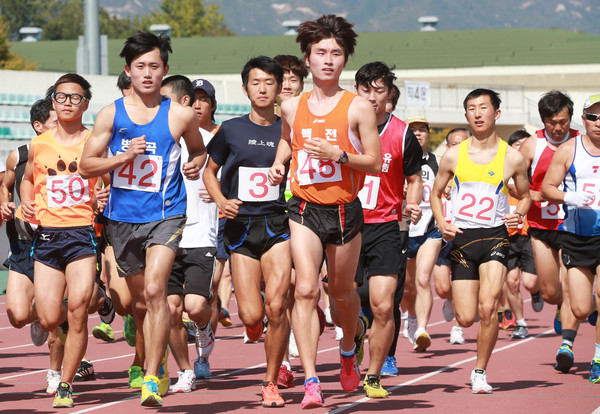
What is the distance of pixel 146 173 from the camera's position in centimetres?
786

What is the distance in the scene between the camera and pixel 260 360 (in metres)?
11.0

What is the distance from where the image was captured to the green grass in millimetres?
79062

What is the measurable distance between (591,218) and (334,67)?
2.99m

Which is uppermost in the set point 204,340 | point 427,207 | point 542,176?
point 542,176

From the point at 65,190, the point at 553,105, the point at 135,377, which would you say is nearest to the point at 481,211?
the point at 553,105

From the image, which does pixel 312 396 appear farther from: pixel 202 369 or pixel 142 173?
pixel 202 369

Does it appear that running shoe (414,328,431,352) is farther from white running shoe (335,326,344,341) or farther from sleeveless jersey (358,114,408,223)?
sleeveless jersey (358,114,408,223)

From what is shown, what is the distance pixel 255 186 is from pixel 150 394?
2.05 metres

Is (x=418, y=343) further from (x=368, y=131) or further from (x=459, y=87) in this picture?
(x=459, y=87)

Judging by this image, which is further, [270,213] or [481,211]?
[481,211]

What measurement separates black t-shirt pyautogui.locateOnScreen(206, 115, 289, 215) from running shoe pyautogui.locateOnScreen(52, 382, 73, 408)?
1.82 metres

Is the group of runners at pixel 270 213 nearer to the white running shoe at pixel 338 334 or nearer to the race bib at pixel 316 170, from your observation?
the race bib at pixel 316 170

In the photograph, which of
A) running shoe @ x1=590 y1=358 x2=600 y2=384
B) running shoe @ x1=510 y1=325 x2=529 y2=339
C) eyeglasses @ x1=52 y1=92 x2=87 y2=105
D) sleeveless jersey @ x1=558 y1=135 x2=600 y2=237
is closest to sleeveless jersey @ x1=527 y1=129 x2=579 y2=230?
sleeveless jersey @ x1=558 y1=135 x2=600 y2=237

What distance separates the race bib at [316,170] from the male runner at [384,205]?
4.22 ft
